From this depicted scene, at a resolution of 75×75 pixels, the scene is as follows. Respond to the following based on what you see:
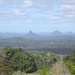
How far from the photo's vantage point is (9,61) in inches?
2162

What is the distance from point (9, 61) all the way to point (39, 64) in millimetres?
12256

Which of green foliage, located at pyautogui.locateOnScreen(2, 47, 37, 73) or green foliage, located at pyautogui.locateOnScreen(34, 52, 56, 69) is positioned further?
green foliage, located at pyautogui.locateOnScreen(34, 52, 56, 69)

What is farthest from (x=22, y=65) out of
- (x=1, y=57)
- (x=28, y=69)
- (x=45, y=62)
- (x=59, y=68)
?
(x=59, y=68)

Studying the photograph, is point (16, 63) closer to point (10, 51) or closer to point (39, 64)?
point (10, 51)

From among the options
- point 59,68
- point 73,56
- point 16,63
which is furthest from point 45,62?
point 59,68

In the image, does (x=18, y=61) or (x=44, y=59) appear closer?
(x=18, y=61)

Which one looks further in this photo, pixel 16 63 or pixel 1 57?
pixel 16 63

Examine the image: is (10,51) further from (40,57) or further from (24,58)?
(40,57)

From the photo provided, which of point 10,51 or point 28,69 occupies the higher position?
point 10,51

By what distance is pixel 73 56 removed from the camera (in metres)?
62.5

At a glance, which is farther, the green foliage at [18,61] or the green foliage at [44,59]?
the green foliage at [44,59]

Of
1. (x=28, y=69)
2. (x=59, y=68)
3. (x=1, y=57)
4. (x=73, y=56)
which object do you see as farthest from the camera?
(x=73, y=56)

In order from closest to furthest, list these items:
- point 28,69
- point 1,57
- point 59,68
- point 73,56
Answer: point 59,68
point 1,57
point 28,69
point 73,56

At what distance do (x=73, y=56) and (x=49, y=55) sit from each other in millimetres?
5681
